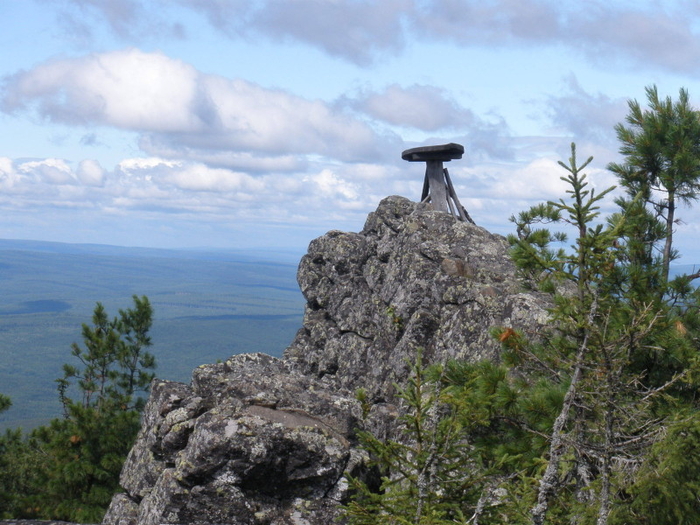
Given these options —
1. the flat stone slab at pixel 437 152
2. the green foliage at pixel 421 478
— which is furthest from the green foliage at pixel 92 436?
the green foliage at pixel 421 478

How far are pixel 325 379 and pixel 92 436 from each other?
1013cm

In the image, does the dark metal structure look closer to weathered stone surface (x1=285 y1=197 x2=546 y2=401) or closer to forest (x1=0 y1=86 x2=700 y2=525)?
weathered stone surface (x1=285 y1=197 x2=546 y2=401)

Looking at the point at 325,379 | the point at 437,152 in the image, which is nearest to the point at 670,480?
the point at 325,379

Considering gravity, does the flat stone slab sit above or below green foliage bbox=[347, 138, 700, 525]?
above

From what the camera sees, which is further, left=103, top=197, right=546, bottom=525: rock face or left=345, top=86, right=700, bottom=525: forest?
left=103, top=197, right=546, bottom=525: rock face

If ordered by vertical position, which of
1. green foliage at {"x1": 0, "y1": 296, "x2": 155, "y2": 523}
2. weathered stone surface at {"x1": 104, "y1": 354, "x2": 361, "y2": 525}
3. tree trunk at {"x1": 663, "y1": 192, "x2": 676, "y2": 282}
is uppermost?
tree trunk at {"x1": 663, "y1": 192, "x2": 676, "y2": 282}

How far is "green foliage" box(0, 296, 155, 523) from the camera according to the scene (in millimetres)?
24500

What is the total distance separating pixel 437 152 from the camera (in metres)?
25.9

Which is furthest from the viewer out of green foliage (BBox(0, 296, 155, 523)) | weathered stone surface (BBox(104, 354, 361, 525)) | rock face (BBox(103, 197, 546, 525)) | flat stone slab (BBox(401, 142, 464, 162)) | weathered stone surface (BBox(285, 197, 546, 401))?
flat stone slab (BBox(401, 142, 464, 162))

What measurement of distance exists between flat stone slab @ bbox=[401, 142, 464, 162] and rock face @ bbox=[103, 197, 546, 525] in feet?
6.84

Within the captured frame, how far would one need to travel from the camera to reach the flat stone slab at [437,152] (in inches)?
1009

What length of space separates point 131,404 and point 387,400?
17.9 metres

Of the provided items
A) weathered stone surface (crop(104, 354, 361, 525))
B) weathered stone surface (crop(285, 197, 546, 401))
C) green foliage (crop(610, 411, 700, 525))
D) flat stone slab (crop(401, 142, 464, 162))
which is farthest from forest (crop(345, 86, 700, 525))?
flat stone slab (crop(401, 142, 464, 162))

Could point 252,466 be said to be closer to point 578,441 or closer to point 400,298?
point 578,441
